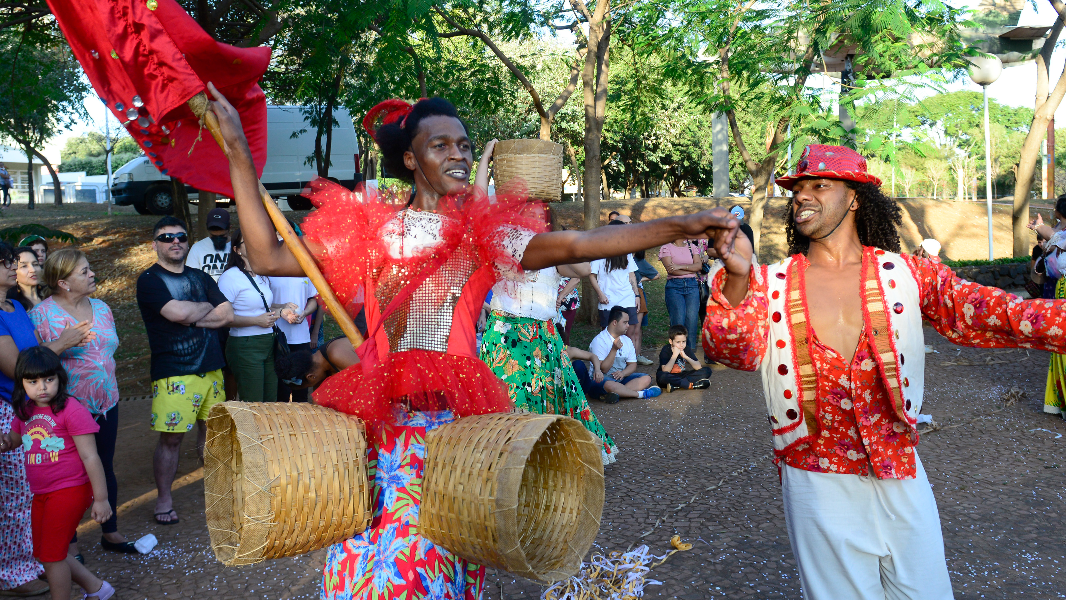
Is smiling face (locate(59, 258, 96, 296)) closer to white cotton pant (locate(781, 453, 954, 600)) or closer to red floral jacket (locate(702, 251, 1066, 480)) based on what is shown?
red floral jacket (locate(702, 251, 1066, 480))

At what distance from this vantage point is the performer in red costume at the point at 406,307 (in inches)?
81.9

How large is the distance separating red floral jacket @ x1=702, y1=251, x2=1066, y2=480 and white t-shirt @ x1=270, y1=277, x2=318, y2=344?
4853 millimetres

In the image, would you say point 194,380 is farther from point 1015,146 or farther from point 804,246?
point 1015,146

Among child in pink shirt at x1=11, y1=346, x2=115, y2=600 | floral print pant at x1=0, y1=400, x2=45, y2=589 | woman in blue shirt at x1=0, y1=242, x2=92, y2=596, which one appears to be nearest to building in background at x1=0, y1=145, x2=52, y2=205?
woman in blue shirt at x1=0, y1=242, x2=92, y2=596

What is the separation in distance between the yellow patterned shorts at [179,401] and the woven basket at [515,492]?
13.0 feet

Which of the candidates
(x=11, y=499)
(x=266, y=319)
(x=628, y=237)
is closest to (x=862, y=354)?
(x=628, y=237)

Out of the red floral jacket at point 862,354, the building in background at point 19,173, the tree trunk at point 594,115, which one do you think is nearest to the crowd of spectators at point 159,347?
the red floral jacket at point 862,354

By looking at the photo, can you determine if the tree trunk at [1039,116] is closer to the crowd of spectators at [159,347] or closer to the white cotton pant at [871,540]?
the crowd of spectators at [159,347]

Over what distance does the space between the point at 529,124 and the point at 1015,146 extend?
43.2 m

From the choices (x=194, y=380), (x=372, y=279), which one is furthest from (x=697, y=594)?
(x=194, y=380)

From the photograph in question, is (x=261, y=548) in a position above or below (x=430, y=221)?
below

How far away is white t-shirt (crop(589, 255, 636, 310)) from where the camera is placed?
984 cm

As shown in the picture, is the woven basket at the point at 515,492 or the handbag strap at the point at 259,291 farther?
the handbag strap at the point at 259,291

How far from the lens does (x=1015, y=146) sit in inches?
2192
